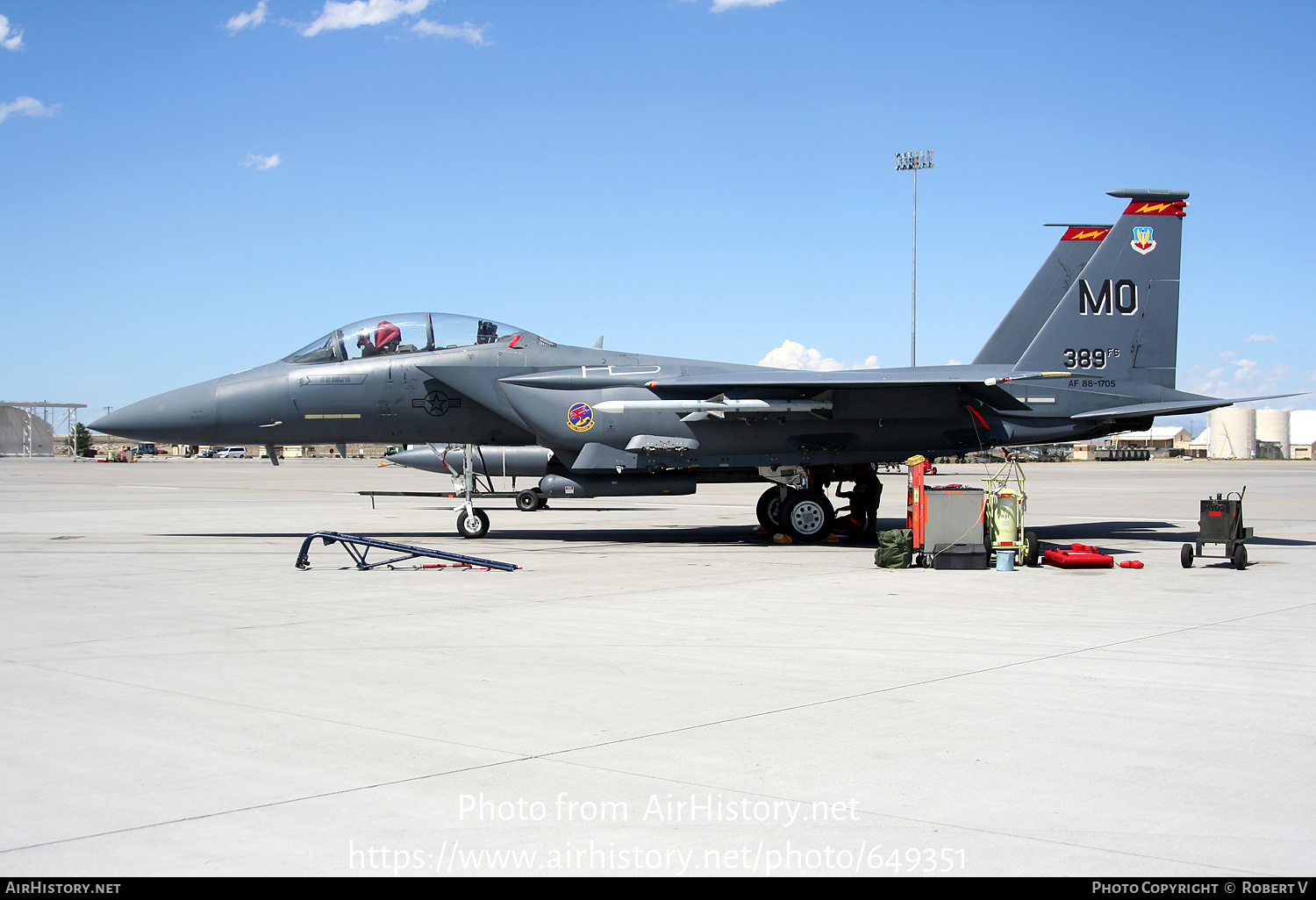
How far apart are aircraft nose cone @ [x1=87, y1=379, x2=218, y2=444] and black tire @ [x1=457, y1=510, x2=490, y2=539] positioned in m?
3.87

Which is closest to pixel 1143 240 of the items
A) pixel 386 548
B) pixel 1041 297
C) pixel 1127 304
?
pixel 1127 304

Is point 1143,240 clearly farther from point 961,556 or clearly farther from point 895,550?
point 895,550

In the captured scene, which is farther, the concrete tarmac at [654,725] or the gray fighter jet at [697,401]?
the gray fighter jet at [697,401]

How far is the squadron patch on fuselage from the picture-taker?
567 inches

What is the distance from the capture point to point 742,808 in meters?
3.62

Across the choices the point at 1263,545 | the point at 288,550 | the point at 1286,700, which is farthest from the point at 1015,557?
the point at 288,550

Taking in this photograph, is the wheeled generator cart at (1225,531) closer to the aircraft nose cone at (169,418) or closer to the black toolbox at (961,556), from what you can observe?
the black toolbox at (961,556)

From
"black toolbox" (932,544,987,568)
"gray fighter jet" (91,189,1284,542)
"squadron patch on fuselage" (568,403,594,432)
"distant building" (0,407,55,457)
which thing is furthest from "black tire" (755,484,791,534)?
"distant building" (0,407,55,457)

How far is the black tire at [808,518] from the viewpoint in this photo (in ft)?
47.8

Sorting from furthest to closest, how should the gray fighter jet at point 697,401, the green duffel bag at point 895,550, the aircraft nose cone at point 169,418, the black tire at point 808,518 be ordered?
the black tire at point 808,518 < the gray fighter jet at point 697,401 < the aircraft nose cone at point 169,418 < the green duffel bag at point 895,550

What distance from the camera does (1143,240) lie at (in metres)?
14.6

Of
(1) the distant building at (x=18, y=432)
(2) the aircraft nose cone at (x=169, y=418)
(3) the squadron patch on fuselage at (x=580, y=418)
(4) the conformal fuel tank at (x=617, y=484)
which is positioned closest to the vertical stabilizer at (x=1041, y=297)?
(4) the conformal fuel tank at (x=617, y=484)

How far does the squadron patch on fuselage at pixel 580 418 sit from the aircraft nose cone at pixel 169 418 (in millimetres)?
5159

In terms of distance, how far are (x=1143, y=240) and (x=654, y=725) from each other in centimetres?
1316
